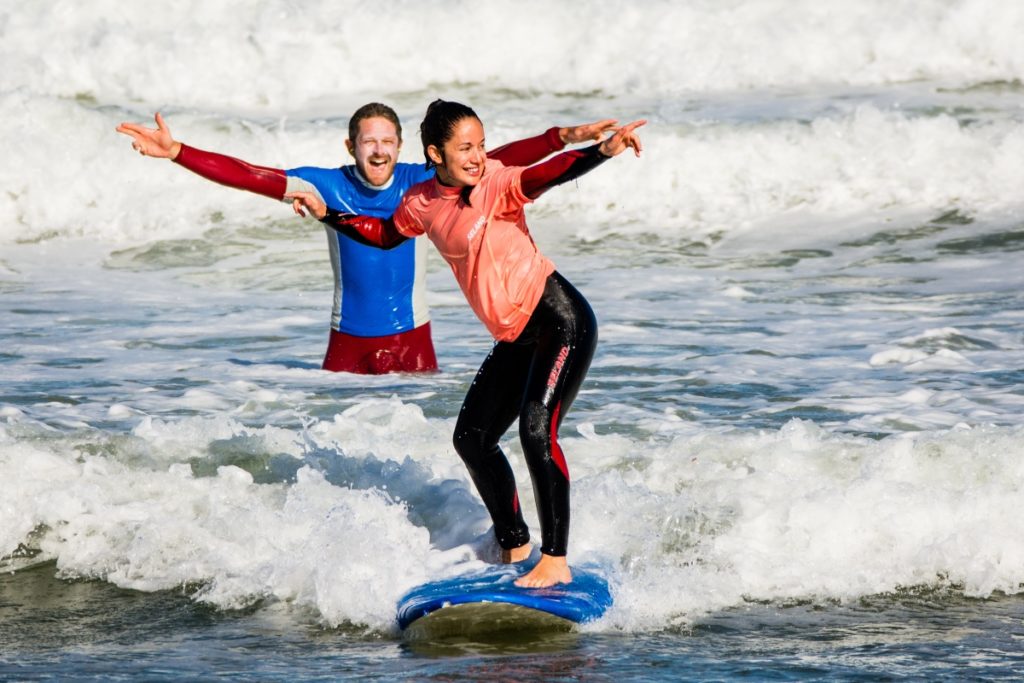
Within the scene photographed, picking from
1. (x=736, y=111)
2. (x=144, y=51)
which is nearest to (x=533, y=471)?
(x=736, y=111)

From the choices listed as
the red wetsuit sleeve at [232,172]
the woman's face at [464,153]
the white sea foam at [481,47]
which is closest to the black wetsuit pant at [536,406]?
the woman's face at [464,153]

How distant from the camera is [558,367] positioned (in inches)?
195

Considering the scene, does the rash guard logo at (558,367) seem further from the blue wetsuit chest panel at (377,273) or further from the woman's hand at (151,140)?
the blue wetsuit chest panel at (377,273)

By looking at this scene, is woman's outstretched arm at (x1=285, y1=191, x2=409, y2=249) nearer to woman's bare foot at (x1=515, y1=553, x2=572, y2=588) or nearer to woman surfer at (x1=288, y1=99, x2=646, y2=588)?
woman surfer at (x1=288, y1=99, x2=646, y2=588)

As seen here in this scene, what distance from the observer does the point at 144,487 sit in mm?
6238

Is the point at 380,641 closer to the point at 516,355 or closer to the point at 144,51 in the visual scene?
the point at 516,355

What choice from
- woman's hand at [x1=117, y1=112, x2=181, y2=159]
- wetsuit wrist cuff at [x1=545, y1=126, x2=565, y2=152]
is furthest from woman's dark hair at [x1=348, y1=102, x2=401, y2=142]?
wetsuit wrist cuff at [x1=545, y1=126, x2=565, y2=152]

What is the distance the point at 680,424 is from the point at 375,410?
1.53 meters

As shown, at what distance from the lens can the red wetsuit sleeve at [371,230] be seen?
529 cm

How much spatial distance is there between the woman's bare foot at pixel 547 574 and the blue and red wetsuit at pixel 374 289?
102 inches

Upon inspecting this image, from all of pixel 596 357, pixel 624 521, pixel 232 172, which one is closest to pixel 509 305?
pixel 624 521

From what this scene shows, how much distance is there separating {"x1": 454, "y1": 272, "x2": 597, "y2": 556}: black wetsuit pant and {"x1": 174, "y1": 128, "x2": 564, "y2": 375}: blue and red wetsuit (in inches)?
86.8

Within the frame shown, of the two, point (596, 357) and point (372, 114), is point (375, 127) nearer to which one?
point (372, 114)

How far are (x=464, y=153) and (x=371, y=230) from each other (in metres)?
0.63
